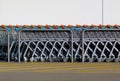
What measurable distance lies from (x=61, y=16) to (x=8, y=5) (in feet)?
14.7

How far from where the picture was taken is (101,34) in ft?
107

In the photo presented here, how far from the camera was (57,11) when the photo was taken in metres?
33.3

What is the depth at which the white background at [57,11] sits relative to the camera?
108 feet

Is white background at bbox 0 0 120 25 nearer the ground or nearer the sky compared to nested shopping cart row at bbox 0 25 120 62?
nearer the sky

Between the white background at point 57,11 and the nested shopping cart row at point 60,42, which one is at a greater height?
the white background at point 57,11

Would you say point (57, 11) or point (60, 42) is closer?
point (60, 42)

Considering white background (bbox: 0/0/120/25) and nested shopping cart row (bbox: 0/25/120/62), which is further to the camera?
white background (bbox: 0/0/120/25)

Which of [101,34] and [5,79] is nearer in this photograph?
[5,79]

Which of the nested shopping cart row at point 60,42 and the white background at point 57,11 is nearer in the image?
the nested shopping cart row at point 60,42

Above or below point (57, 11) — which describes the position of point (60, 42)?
below

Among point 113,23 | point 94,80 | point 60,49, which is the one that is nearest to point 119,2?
point 113,23

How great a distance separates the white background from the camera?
3294 cm

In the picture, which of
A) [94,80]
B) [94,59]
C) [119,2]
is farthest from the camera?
[119,2]

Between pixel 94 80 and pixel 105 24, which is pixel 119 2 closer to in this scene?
pixel 105 24
